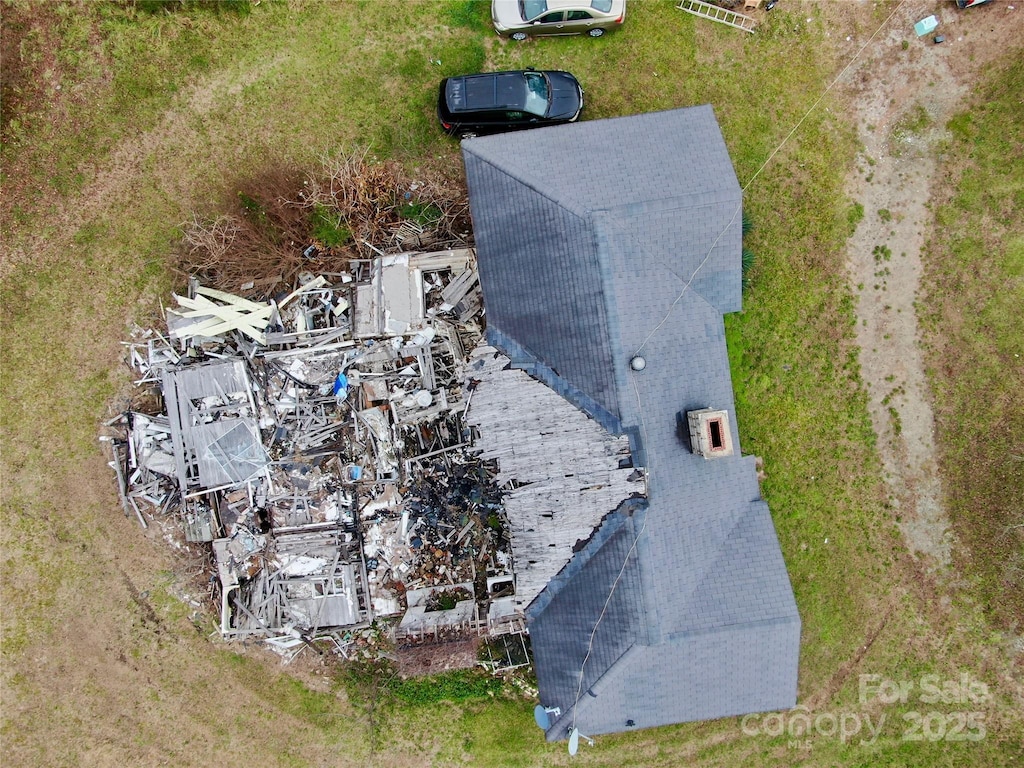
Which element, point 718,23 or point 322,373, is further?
point 718,23

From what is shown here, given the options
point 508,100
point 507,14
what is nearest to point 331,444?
point 508,100

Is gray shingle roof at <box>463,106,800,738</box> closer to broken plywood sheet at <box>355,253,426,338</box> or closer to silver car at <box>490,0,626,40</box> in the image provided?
broken plywood sheet at <box>355,253,426,338</box>

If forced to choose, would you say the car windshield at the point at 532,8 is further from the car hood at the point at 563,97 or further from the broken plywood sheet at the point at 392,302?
the broken plywood sheet at the point at 392,302

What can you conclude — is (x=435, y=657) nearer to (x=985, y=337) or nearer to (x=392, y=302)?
(x=392, y=302)

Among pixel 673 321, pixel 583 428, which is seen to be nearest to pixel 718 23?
pixel 673 321

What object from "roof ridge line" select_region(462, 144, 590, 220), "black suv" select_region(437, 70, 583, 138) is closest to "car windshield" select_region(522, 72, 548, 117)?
"black suv" select_region(437, 70, 583, 138)

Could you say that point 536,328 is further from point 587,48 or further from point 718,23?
point 718,23
